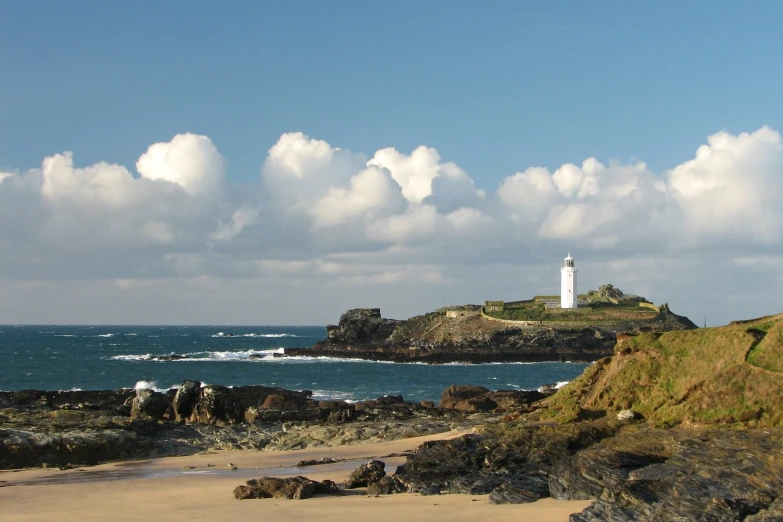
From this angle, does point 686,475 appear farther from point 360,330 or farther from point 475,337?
point 360,330

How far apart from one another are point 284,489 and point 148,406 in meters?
15.4

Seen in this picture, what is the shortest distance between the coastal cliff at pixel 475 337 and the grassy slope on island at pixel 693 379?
248ft

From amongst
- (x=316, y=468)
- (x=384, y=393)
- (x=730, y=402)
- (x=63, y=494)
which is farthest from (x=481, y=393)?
(x=63, y=494)

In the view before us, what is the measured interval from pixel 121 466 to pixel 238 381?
4181 centimetres

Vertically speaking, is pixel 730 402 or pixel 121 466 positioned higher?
pixel 730 402

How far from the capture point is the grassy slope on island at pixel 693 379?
1705cm

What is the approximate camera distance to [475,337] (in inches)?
4422

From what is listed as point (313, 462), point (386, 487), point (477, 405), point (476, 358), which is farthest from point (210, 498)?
point (476, 358)

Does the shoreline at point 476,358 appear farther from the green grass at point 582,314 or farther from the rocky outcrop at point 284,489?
the rocky outcrop at point 284,489

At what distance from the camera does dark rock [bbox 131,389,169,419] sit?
29406 mm

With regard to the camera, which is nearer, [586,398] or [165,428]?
[586,398]

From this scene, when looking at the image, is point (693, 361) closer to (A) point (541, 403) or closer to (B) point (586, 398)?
(B) point (586, 398)

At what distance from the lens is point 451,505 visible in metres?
14.3

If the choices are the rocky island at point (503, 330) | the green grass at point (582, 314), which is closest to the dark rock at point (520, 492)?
the rocky island at point (503, 330)
